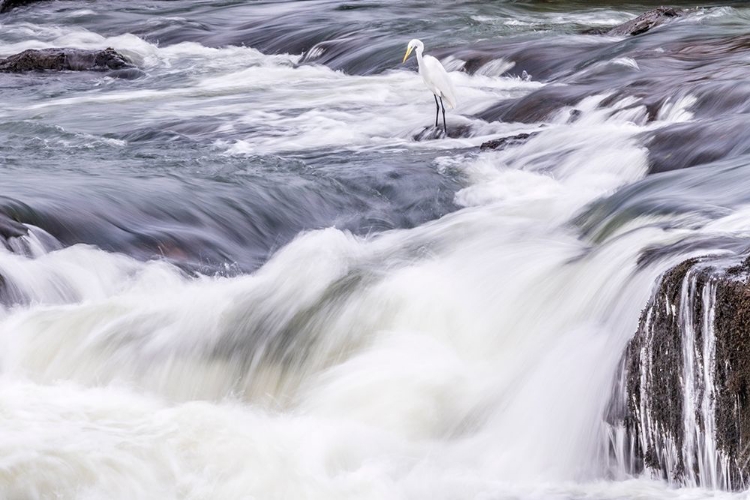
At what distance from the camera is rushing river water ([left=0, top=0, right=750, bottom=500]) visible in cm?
404

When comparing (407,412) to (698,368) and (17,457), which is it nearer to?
(698,368)

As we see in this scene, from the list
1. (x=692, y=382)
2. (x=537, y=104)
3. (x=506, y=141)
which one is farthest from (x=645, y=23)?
(x=692, y=382)

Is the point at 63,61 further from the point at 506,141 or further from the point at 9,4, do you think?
the point at 506,141

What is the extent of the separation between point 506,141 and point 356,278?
3.10 m

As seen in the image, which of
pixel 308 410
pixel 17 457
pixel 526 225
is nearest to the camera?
pixel 17 457

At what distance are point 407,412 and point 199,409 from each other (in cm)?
89

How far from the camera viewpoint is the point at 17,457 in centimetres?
373

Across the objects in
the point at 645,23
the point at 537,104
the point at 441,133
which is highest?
the point at 645,23

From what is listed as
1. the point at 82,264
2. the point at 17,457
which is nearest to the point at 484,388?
the point at 17,457

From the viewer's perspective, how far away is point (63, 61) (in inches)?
563

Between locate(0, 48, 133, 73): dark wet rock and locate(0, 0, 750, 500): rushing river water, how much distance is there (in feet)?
10.9

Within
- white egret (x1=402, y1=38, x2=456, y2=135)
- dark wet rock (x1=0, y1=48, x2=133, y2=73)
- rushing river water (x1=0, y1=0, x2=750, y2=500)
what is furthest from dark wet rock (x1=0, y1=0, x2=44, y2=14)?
white egret (x1=402, y1=38, x2=456, y2=135)

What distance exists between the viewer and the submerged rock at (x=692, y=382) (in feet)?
11.8

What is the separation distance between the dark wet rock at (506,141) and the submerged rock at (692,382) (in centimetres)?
452
